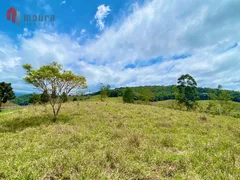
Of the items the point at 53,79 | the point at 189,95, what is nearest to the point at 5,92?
the point at 53,79

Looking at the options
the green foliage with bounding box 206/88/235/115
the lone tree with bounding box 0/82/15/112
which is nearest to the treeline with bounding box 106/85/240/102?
the green foliage with bounding box 206/88/235/115

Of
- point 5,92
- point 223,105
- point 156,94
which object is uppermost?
point 5,92

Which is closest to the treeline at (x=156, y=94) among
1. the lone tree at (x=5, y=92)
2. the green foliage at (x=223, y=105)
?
the green foliage at (x=223, y=105)

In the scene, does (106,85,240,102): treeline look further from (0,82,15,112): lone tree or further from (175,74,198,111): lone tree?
(0,82,15,112): lone tree

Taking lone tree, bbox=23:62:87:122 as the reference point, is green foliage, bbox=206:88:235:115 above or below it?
below

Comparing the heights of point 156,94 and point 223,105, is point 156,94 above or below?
above

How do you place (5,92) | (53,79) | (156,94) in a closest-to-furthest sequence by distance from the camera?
(53,79) < (5,92) < (156,94)

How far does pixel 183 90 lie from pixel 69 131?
1453 inches

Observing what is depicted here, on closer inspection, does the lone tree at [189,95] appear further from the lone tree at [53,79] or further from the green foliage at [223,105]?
the lone tree at [53,79]

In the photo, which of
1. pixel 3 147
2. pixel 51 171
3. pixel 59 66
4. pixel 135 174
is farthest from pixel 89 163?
pixel 59 66

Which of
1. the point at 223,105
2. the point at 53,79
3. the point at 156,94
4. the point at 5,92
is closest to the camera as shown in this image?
the point at 53,79

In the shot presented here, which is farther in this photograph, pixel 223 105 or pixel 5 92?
pixel 5 92

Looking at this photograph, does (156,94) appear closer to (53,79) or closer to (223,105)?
(223,105)

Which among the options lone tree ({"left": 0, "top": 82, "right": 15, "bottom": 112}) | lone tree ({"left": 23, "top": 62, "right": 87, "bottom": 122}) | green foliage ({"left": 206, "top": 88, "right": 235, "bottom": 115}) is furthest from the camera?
lone tree ({"left": 0, "top": 82, "right": 15, "bottom": 112})
